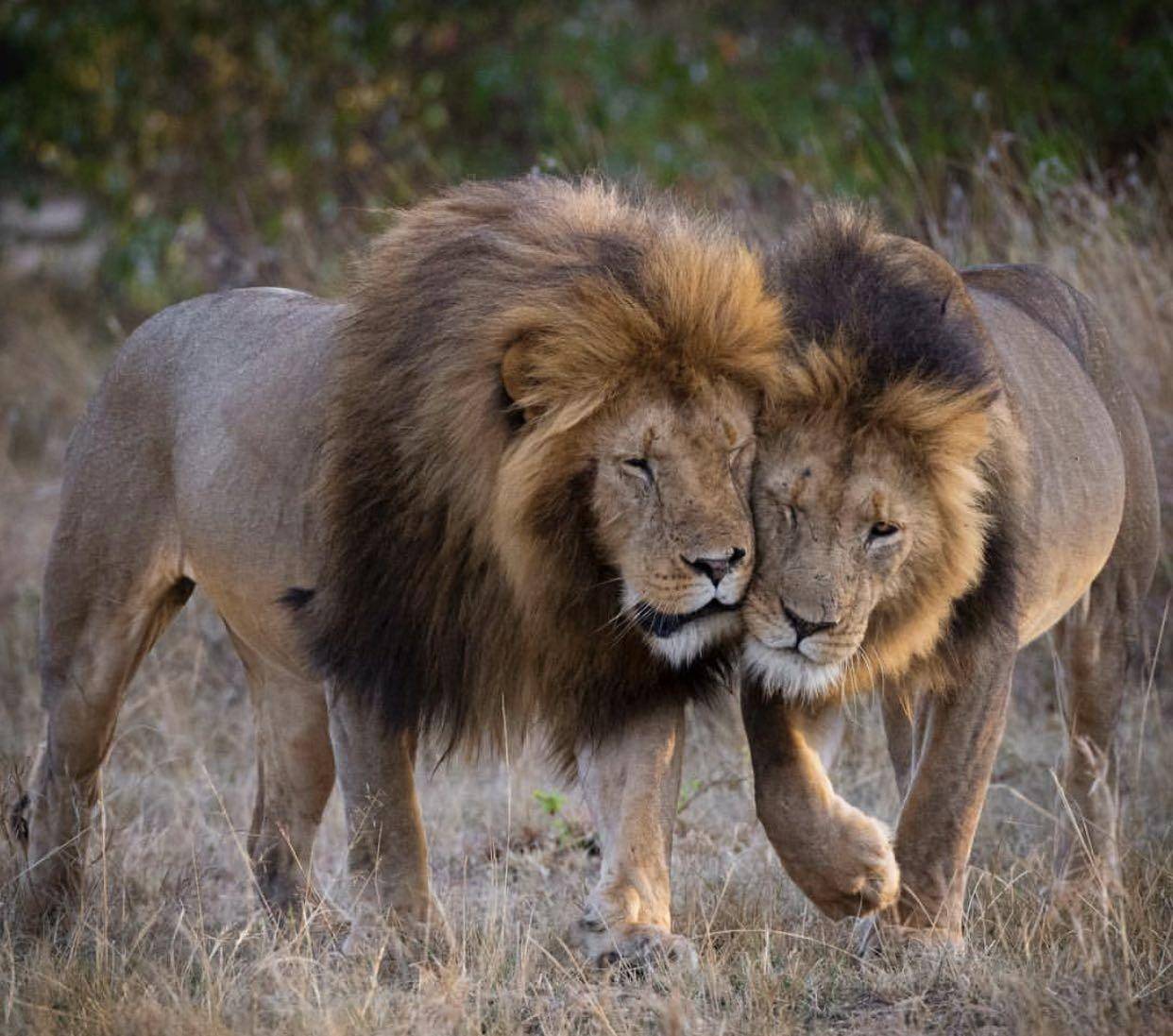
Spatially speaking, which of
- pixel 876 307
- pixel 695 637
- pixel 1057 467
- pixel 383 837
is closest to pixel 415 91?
pixel 1057 467

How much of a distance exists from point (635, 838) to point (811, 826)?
320 millimetres

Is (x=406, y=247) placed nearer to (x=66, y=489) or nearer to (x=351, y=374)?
(x=351, y=374)

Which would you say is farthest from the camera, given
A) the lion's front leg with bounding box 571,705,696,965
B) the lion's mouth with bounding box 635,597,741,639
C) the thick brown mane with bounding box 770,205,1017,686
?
the lion's front leg with bounding box 571,705,696,965

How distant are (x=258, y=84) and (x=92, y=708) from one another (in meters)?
7.56

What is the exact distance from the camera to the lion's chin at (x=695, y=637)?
9.74 ft

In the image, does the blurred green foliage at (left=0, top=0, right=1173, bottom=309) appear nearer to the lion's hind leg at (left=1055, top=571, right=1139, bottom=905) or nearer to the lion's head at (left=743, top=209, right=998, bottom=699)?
the lion's hind leg at (left=1055, top=571, right=1139, bottom=905)

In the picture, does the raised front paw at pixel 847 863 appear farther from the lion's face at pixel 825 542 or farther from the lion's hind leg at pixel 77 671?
the lion's hind leg at pixel 77 671

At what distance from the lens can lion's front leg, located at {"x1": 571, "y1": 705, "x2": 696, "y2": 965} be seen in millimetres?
3191

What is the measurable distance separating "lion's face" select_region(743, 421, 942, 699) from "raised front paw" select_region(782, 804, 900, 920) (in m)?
0.35

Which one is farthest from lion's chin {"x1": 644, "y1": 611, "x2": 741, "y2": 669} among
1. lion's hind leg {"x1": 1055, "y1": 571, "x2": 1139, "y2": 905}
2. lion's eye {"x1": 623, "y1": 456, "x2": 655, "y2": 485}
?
lion's hind leg {"x1": 1055, "y1": 571, "x2": 1139, "y2": 905}

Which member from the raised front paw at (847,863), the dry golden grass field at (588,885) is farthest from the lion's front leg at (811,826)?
the dry golden grass field at (588,885)

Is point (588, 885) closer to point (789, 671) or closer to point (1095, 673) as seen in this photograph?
point (1095, 673)

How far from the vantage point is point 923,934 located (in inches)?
131

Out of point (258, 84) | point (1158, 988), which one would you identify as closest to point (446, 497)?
point (1158, 988)
